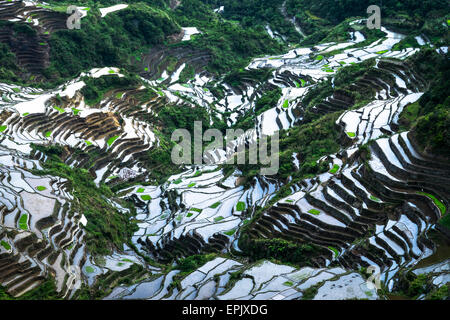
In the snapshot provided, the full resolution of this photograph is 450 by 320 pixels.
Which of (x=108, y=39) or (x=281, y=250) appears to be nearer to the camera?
(x=281, y=250)

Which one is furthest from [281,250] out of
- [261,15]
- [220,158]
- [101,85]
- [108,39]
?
[261,15]

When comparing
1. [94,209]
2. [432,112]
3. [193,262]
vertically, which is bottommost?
[193,262]

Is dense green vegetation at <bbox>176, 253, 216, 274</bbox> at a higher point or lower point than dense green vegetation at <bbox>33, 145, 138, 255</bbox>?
lower

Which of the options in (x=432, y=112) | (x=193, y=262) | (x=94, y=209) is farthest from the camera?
(x=94, y=209)

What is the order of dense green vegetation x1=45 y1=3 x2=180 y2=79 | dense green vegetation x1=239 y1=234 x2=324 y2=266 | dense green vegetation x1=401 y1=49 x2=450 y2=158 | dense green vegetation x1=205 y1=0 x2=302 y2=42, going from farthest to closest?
dense green vegetation x1=205 y1=0 x2=302 y2=42
dense green vegetation x1=45 y1=3 x2=180 y2=79
dense green vegetation x1=401 y1=49 x2=450 y2=158
dense green vegetation x1=239 y1=234 x2=324 y2=266

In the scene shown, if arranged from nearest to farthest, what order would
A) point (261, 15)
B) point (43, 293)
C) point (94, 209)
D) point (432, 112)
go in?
point (43, 293)
point (432, 112)
point (94, 209)
point (261, 15)

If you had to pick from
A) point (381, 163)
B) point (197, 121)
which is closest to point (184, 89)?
point (197, 121)

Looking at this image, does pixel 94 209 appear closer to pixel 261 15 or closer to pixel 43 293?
pixel 43 293

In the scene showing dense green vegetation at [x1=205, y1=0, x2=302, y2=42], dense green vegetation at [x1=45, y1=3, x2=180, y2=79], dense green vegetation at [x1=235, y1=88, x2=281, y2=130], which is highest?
dense green vegetation at [x1=205, y1=0, x2=302, y2=42]

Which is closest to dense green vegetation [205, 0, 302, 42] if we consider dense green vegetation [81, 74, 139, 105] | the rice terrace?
the rice terrace

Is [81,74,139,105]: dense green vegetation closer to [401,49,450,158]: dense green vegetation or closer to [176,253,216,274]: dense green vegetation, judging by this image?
[176,253,216,274]: dense green vegetation

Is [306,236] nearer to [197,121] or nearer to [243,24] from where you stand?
[197,121]

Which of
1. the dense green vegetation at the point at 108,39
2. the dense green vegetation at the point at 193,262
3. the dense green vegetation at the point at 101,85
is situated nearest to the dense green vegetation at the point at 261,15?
the dense green vegetation at the point at 108,39
